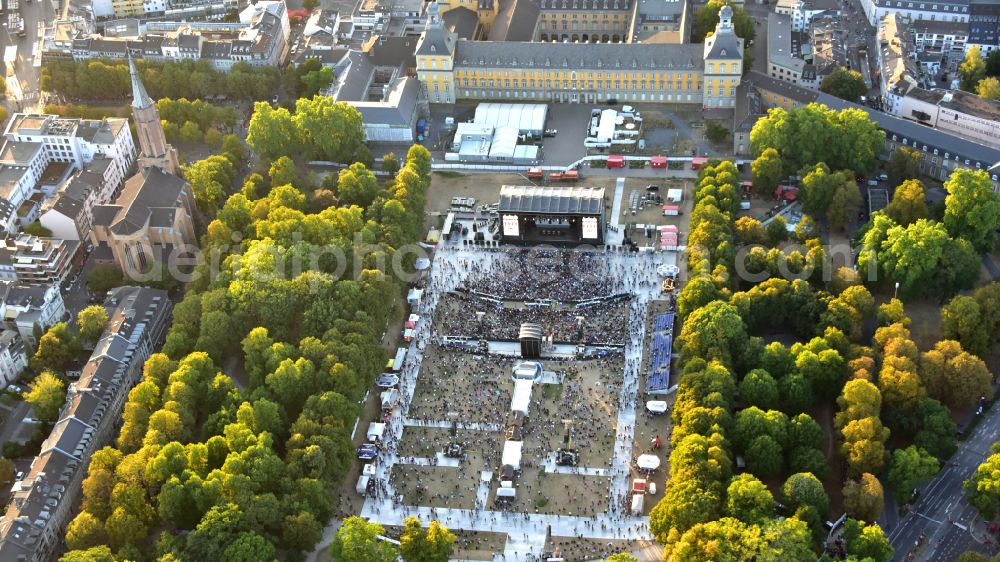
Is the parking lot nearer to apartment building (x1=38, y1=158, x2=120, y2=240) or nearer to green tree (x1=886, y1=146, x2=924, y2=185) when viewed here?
green tree (x1=886, y1=146, x2=924, y2=185)

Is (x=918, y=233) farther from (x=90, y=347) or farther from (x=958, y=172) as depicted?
(x=90, y=347)

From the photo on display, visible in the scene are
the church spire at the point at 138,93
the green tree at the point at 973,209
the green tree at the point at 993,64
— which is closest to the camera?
the green tree at the point at 973,209

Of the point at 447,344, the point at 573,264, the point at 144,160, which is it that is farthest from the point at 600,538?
the point at 144,160

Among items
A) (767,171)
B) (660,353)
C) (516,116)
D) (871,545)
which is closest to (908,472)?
(871,545)

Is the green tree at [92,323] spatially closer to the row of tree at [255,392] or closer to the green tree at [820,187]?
the row of tree at [255,392]

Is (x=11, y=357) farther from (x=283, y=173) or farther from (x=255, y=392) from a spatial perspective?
(x=283, y=173)

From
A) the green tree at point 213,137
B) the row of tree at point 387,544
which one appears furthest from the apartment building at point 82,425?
the green tree at point 213,137

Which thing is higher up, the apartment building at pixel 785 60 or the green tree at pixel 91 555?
the apartment building at pixel 785 60
